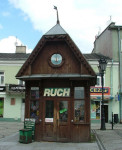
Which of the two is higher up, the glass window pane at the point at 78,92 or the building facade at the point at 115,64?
the building facade at the point at 115,64

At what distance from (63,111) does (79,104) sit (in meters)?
0.93

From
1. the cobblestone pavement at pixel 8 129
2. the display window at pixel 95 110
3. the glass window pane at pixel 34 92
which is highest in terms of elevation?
the glass window pane at pixel 34 92

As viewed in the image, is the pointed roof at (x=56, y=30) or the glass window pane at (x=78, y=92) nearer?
the glass window pane at (x=78, y=92)

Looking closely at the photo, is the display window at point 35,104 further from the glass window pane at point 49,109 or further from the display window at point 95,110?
the display window at point 95,110

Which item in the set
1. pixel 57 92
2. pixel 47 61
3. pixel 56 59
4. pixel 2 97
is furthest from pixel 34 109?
pixel 2 97

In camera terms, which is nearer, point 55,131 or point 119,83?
point 55,131

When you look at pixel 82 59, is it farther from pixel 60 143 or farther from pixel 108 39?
pixel 108 39

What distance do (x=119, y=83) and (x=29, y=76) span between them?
16462mm

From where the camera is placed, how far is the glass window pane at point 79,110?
12.8m

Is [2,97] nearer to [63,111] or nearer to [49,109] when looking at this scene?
[49,109]

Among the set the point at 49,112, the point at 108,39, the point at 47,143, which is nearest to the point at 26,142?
the point at 47,143

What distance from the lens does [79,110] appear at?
12.9 metres

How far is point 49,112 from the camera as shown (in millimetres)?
13070

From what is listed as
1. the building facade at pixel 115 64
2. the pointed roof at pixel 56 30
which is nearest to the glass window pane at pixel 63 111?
the pointed roof at pixel 56 30
